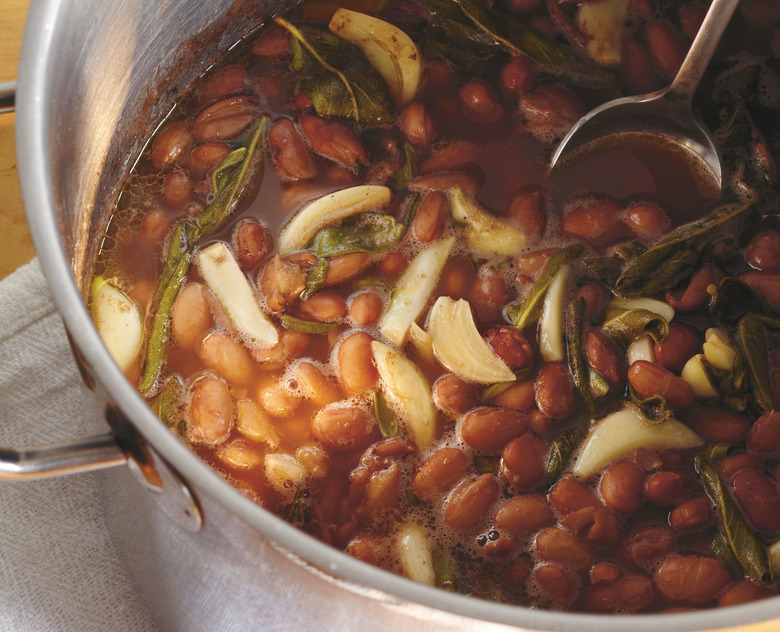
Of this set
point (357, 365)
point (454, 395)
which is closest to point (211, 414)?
point (357, 365)

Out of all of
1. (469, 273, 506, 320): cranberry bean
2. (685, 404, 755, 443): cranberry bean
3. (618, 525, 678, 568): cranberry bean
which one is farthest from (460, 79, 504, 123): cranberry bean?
(618, 525, 678, 568): cranberry bean

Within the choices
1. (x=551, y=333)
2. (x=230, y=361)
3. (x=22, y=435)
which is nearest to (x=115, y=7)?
(x=230, y=361)

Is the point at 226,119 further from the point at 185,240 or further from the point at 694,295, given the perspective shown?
the point at 694,295

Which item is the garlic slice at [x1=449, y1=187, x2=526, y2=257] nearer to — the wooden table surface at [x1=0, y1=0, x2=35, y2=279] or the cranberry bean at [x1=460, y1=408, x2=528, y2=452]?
the cranberry bean at [x1=460, y1=408, x2=528, y2=452]

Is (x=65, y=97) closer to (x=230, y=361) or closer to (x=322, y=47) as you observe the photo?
(x=230, y=361)

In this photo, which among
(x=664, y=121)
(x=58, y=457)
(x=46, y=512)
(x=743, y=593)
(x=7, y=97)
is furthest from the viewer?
(x=664, y=121)

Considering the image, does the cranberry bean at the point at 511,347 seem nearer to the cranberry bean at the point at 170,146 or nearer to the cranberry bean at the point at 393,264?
the cranberry bean at the point at 393,264
